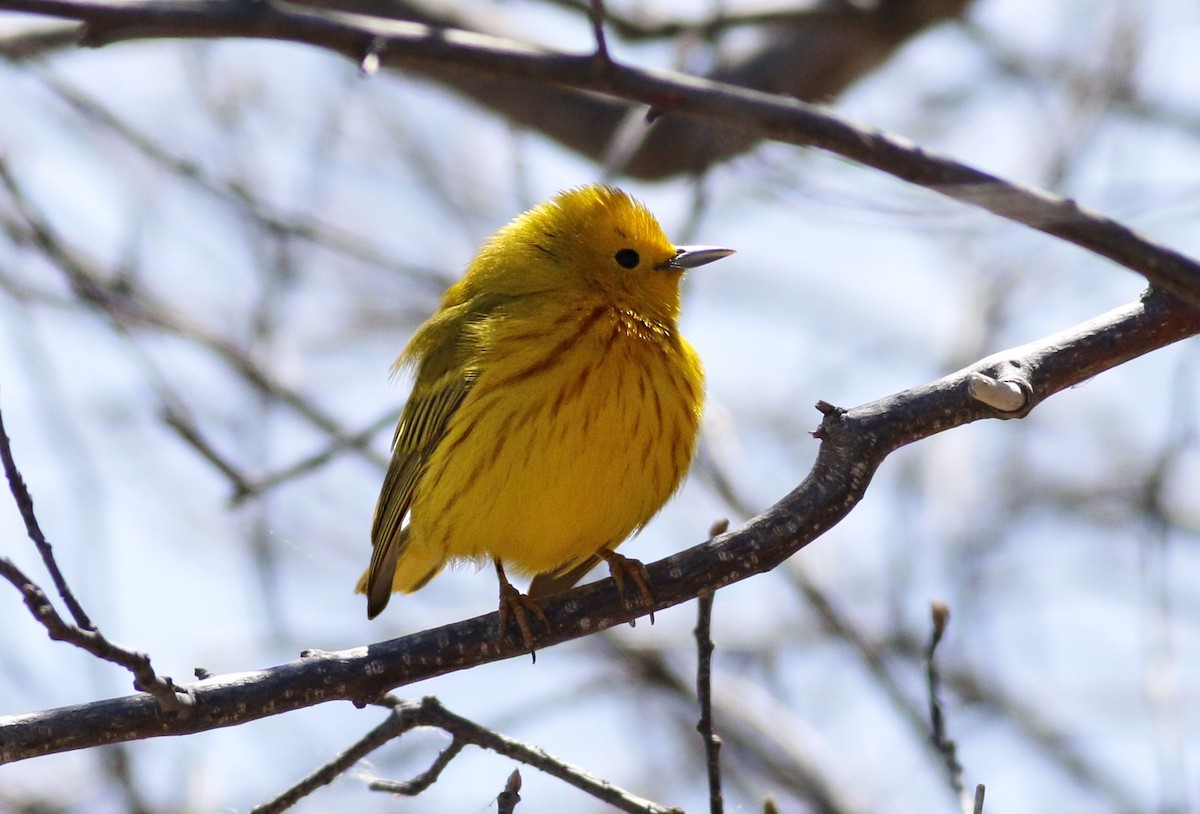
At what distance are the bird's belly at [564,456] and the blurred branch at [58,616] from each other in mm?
1430

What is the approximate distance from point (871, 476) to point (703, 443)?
7.47 feet

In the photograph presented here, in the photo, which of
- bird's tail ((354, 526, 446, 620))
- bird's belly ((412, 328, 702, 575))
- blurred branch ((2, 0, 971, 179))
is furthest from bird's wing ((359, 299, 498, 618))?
blurred branch ((2, 0, 971, 179))

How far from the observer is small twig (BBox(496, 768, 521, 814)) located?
2.47m

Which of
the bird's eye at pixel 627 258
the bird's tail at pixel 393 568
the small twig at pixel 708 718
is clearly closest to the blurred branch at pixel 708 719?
the small twig at pixel 708 718

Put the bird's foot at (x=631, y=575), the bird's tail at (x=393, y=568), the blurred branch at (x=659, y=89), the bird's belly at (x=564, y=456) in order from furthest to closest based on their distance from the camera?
the bird's tail at (x=393, y=568) < the bird's belly at (x=564, y=456) < the bird's foot at (x=631, y=575) < the blurred branch at (x=659, y=89)

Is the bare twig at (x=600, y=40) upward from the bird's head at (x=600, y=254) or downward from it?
downward

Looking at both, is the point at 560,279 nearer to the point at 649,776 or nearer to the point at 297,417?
the point at 297,417

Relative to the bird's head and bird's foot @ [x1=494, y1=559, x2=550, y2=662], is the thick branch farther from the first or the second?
the bird's head

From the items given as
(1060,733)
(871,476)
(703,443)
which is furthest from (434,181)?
(871,476)

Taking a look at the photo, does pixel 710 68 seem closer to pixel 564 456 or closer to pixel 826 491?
pixel 564 456

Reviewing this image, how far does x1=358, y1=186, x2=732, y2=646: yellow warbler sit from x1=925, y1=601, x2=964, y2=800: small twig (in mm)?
768

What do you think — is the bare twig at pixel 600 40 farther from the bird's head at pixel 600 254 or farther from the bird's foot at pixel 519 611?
the bird's head at pixel 600 254

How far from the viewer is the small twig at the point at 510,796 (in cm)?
247

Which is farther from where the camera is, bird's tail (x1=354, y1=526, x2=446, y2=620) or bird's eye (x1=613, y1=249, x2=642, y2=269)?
bird's eye (x1=613, y1=249, x2=642, y2=269)
